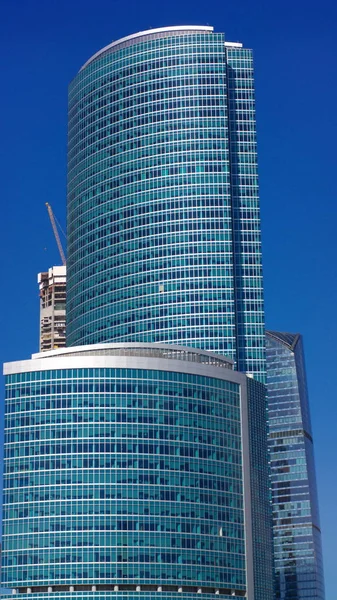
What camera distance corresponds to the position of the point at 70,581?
200 m

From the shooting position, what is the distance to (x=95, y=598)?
655 feet

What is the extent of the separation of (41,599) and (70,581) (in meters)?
5.31

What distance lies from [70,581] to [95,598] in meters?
4.70

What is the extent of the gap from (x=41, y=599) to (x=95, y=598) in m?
8.42

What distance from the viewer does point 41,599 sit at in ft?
656
